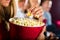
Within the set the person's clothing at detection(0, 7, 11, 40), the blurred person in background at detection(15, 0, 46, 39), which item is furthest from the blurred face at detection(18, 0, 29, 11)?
the person's clothing at detection(0, 7, 11, 40)

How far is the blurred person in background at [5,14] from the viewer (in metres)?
0.75

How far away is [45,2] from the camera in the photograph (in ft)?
3.25

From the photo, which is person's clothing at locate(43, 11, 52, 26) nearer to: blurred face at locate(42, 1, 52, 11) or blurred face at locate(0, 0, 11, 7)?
blurred face at locate(42, 1, 52, 11)

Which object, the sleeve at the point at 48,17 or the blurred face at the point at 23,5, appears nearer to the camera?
the blurred face at the point at 23,5

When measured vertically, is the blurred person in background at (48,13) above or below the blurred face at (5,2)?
below

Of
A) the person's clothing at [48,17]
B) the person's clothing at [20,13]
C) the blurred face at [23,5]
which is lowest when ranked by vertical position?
the person's clothing at [48,17]

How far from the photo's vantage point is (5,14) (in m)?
0.78

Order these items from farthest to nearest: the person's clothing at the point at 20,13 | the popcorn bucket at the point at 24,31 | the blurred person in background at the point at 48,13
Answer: the blurred person in background at the point at 48,13
the person's clothing at the point at 20,13
the popcorn bucket at the point at 24,31

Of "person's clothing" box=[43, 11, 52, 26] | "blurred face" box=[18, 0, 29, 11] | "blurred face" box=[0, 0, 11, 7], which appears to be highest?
"blurred face" box=[0, 0, 11, 7]

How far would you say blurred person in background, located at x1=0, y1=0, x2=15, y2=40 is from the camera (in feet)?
2.47

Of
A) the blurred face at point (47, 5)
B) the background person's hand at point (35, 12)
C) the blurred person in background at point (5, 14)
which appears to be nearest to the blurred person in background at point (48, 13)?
the blurred face at point (47, 5)

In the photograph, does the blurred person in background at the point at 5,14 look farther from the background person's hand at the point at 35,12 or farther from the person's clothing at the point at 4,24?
the background person's hand at the point at 35,12

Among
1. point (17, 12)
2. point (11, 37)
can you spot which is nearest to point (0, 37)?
point (11, 37)

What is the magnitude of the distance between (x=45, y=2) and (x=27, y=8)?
0.18 meters
